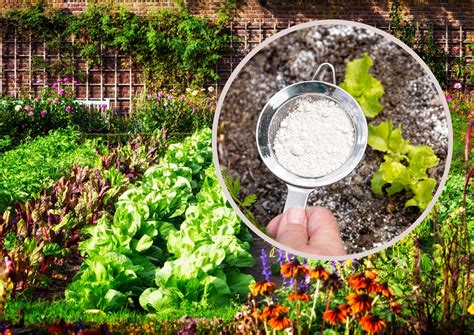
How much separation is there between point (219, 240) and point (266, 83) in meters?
2.18

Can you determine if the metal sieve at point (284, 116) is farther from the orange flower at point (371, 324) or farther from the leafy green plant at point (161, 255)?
the leafy green plant at point (161, 255)

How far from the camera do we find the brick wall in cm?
1321

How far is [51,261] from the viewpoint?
3.58 meters

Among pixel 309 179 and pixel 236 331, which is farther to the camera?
pixel 236 331

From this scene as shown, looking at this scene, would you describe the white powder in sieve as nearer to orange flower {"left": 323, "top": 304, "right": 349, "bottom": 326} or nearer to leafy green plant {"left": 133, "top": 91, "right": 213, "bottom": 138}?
orange flower {"left": 323, "top": 304, "right": 349, "bottom": 326}

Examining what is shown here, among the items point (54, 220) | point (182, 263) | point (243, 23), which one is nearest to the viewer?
point (182, 263)

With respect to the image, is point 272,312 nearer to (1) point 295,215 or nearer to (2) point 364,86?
(1) point 295,215

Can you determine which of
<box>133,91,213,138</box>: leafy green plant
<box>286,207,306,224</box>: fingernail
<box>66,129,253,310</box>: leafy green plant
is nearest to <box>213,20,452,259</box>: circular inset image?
<box>286,207,306,224</box>: fingernail

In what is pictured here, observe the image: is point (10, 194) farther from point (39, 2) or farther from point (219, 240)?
point (39, 2)

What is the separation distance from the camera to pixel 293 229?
1.41 meters

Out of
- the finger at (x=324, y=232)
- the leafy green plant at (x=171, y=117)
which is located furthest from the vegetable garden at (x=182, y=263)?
the leafy green plant at (x=171, y=117)

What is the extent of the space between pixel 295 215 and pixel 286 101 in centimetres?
26

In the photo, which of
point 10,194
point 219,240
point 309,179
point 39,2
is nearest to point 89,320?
point 219,240

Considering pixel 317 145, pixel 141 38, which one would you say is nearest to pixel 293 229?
pixel 317 145
